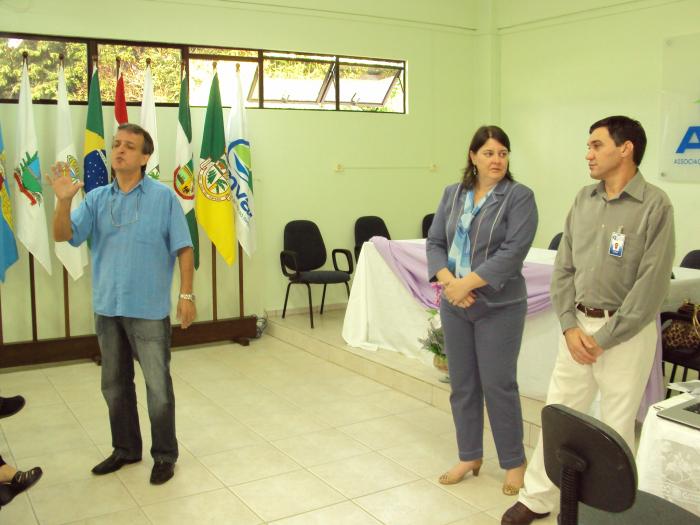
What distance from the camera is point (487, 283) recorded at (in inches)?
115

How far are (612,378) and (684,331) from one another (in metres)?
1.15

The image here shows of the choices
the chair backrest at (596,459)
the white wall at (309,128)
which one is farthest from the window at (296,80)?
the chair backrest at (596,459)

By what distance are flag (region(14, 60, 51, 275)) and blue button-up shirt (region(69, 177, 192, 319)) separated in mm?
2328

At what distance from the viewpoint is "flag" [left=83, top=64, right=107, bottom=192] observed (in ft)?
18.1

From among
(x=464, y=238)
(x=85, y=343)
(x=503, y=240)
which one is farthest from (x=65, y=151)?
(x=503, y=240)

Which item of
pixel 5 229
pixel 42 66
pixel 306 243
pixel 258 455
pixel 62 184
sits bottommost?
pixel 258 455

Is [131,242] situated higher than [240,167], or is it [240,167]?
[240,167]

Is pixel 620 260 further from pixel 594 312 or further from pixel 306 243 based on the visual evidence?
pixel 306 243

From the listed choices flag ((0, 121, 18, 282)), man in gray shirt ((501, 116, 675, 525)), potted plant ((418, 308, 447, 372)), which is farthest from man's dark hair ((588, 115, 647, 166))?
flag ((0, 121, 18, 282))

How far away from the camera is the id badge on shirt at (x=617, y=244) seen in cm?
244

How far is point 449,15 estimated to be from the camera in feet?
24.7

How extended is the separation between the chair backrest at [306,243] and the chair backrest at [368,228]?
425 mm

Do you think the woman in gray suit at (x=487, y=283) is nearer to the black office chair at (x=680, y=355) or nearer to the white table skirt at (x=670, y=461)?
the black office chair at (x=680, y=355)

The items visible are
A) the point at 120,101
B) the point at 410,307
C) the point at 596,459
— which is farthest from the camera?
the point at 120,101
